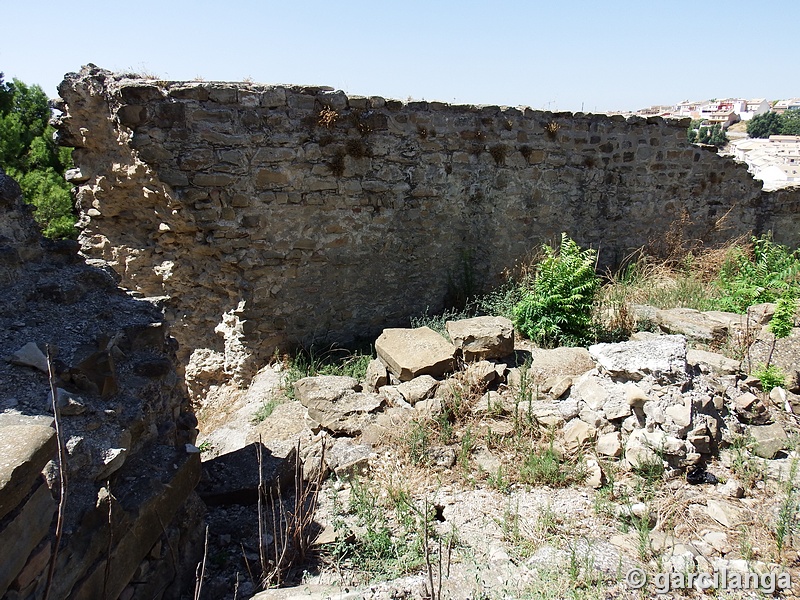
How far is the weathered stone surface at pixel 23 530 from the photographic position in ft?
6.03

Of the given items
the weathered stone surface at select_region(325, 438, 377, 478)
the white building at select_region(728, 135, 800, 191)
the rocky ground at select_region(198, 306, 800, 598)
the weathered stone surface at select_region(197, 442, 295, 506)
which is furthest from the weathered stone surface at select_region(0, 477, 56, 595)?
the white building at select_region(728, 135, 800, 191)

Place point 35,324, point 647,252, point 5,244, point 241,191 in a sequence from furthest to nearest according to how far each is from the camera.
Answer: point 647,252
point 241,191
point 5,244
point 35,324

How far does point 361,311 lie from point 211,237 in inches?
66.4

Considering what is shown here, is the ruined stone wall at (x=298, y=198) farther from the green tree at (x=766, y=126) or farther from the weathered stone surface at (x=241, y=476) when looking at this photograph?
the green tree at (x=766, y=126)

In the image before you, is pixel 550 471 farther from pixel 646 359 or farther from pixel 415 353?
pixel 415 353

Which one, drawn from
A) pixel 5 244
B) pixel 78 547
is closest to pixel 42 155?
pixel 5 244

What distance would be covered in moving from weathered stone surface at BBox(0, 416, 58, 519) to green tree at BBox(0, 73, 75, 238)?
13.3 metres

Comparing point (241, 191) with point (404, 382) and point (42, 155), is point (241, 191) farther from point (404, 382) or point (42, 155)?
point (42, 155)

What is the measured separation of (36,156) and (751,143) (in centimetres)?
2972

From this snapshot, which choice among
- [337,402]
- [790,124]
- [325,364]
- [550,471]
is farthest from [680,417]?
[790,124]

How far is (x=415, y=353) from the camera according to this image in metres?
4.89

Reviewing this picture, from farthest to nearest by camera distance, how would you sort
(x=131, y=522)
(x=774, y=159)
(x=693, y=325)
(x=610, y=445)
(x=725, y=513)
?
(x=774, y=159), (x=693, y=325), (x=610, y=445), (x=725, y=513), (x=131, y=522)

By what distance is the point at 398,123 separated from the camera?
5867 millimetres

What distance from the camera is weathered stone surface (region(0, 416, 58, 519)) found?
6.02ft
